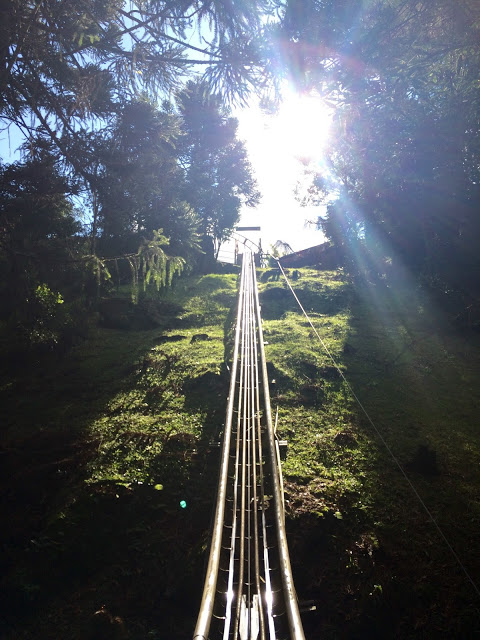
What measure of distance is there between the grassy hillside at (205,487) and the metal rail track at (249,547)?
425mm

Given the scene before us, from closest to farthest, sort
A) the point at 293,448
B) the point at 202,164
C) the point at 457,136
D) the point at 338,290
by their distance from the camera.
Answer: the point at 293,448
the point at 457,136
the point at 338,290
the point at 202,164

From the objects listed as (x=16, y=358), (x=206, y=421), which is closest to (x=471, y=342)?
(x=206, y=421)

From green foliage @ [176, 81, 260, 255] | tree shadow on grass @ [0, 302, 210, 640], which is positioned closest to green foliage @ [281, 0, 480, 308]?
tree shadow on grass @ [0, 302, 210, 640]

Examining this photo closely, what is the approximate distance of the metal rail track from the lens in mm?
3736

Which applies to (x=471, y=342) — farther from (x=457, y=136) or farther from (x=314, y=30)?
(x=314, y=30)

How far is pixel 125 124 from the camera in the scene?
29.0 feet

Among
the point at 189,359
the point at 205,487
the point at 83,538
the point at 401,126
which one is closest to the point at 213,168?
the point at 401,126

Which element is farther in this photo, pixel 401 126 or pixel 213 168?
pixel 213 168

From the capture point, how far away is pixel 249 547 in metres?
4.88

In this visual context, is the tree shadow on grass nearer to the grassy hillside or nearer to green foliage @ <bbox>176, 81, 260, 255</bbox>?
the grassy hillside

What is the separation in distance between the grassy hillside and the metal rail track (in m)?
0.42

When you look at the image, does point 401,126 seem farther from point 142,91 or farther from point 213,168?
point 213,168

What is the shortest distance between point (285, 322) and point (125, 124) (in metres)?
9.81

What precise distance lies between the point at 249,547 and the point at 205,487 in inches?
64.3
